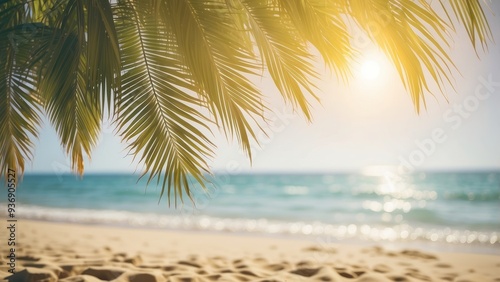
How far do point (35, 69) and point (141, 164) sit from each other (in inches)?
56.1

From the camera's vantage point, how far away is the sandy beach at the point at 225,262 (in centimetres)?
346

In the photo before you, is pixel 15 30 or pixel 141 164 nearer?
pixel 141 164

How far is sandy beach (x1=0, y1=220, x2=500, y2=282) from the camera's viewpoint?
3.46m

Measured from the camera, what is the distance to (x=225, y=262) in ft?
14.7

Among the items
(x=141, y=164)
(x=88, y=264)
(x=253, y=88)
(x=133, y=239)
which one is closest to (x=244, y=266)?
(x=88, y=264)

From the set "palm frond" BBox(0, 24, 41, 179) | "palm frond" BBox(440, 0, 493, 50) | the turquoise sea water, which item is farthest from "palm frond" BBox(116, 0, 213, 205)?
"palm frond" BBox(440, 0, 493, 50)

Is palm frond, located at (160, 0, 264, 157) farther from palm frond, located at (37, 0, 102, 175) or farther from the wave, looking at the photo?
the wave

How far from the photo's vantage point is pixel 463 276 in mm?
4094

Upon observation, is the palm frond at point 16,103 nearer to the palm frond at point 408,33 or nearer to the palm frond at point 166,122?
the palm frond at point 166,122

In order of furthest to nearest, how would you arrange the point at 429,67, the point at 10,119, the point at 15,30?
the point at 10,119, the point at 15,30, the point at 429,67

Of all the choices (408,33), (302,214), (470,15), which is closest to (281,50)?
(408,33)

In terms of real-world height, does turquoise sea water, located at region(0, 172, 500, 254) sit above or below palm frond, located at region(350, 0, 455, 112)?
below

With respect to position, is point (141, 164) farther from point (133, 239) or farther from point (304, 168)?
point (304, 168)

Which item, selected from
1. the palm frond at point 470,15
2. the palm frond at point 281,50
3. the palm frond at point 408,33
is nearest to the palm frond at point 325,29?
the palm frond at point 281,50
